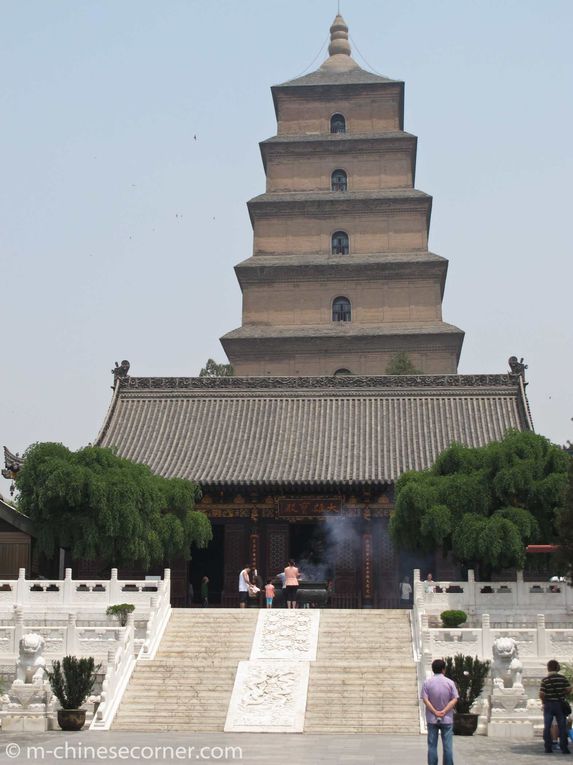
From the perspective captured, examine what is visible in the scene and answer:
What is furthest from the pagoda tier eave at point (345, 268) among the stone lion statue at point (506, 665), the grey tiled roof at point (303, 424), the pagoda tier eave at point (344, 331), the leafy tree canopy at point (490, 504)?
the stone lion statue at point (506, 665)

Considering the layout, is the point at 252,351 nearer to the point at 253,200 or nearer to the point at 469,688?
the point at 253,200

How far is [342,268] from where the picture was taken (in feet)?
129

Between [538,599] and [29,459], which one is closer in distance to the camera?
[538,599]

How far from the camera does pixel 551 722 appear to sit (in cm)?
1408

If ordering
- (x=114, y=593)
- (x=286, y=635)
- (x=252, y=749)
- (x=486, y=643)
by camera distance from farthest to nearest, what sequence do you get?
(x=114, y=593)
(x=286, y=635)
(x=486, y=643)
(x=252, y=749)

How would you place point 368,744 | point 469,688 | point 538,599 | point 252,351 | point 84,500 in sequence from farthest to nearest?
point 252,351 → point 84,500 → point 538,599 → point 469,688 → point 368,744

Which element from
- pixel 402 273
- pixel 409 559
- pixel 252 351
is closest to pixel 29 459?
pixel 409 559

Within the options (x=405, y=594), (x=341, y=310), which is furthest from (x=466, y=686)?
(x=341, y=310)

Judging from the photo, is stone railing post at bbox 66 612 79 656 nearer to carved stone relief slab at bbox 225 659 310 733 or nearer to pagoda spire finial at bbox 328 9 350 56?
carved stone relief slab at bbox 225 659 310 733

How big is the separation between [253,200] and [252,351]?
492 cm

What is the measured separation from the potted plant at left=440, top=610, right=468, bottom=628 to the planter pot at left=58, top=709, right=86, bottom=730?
22.1 ft

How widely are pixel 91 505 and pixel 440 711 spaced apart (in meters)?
13.2

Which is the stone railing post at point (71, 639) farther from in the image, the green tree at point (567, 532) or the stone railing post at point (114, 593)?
the green tree at point (567, 532)

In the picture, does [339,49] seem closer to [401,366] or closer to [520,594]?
[401,366]
